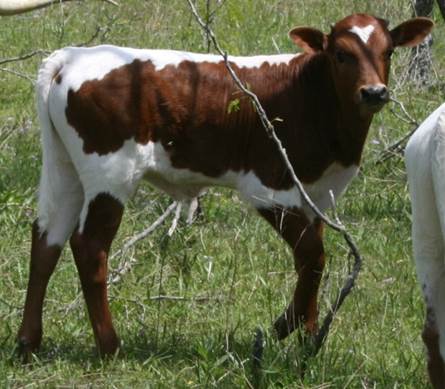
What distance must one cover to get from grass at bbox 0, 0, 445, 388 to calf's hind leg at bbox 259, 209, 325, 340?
12cm

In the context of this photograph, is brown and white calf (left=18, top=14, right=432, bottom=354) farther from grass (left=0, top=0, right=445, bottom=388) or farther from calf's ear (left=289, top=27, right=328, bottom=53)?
grass (left=0, top=0, right=445, bottom=388)

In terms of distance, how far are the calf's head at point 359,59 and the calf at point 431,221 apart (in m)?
1.20

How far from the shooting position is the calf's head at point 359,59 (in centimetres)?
755

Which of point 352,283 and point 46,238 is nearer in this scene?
point 352,283

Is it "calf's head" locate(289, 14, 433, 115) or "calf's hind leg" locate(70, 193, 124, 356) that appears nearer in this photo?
"calf's hind leg" locate(70, 193, 124, 356)

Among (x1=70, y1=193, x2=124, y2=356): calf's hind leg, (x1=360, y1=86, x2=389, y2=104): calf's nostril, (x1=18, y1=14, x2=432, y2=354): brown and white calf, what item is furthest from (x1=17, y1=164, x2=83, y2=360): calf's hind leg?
(x1=360, y1=86, x2=389, y2=104): calf's nostril

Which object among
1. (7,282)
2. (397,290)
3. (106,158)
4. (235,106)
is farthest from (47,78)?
(397,290)

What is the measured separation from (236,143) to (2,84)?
5.32 meters

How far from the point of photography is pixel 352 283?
6805 mm

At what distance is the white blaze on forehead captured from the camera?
25.4 feet

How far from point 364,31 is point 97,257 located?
1.89 meters

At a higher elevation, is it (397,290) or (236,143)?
(236,143)

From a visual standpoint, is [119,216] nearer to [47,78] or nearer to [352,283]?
[47,78]

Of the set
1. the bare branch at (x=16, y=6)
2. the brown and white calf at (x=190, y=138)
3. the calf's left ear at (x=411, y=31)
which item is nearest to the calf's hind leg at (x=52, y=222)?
the brown and white calf at (x=190, y=138)
